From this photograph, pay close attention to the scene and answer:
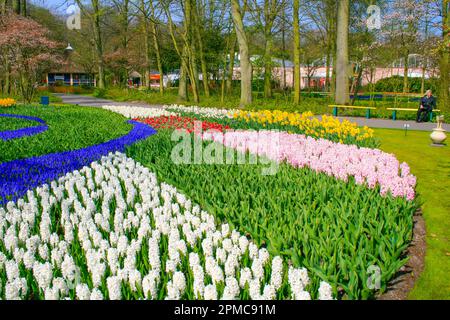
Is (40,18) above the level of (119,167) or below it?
above

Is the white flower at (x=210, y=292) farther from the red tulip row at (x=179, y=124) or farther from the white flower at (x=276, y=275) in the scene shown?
the red tulip row at (x=179, y=124)

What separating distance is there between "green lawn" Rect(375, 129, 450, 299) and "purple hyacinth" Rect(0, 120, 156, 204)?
4.42m

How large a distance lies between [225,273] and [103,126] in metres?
8.63

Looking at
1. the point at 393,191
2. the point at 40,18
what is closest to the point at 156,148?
the point at 393,191

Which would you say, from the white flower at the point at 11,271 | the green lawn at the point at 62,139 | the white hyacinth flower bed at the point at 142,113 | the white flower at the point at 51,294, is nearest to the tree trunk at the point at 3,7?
the white hyacinth flower bed at the point at 142,113

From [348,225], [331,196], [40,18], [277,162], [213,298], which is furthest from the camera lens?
[40,18]

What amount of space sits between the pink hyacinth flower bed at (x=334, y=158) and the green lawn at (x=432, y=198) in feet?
1.54

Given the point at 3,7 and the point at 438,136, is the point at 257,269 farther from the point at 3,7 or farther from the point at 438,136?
the point at 3,7

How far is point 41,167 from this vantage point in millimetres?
6203

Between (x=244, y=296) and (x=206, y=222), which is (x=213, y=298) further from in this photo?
(x=206, y=222)

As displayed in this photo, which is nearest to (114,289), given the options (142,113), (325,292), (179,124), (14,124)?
(325,292)

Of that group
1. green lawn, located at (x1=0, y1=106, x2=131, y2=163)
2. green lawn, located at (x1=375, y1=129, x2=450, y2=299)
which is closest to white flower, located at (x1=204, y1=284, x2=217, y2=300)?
green lawn, located at (x1=375, y1=129, x2=450, y2=299)

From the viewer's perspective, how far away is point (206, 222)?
4281mm

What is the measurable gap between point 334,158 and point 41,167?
430 cm
